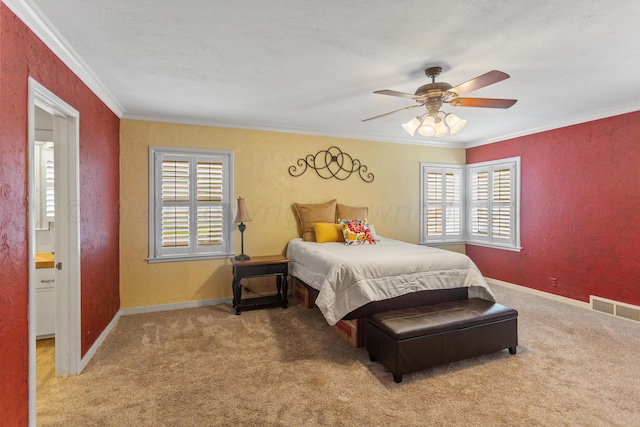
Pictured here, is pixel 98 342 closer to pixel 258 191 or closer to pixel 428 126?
pixel 258 191

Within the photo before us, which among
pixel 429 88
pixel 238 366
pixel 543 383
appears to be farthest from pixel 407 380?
pixel 429 88

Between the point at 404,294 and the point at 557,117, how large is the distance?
3.17 m

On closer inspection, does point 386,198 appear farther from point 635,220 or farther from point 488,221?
point 635,220

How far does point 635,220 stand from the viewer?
11.6ft

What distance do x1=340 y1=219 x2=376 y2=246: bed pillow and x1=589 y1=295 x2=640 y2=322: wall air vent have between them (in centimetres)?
276

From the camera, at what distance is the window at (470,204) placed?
498 cm

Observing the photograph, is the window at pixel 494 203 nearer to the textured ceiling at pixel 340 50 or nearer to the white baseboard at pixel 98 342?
the textured ceiling at pixel 340 50

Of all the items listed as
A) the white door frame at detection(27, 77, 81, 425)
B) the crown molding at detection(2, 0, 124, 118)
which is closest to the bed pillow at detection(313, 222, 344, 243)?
the white door frame at detection(27, 77, 81, 425)

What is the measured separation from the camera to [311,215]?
4.51 meters

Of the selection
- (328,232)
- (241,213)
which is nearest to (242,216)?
(241,213)

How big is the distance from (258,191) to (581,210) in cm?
419

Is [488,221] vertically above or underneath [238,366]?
above

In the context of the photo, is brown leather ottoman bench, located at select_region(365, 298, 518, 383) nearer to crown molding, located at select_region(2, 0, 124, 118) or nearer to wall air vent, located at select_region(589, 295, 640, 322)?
wall air vent, located at select_region(589, 295, 640, 322)

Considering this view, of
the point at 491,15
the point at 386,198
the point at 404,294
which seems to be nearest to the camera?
the point at 491,15
